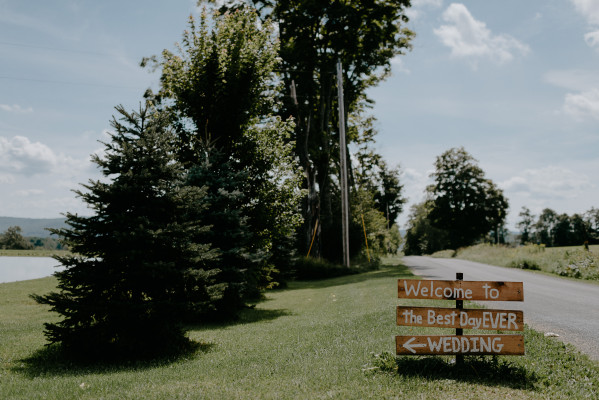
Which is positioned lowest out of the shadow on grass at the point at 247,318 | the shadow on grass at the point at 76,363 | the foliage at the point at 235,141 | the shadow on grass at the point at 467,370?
the shadow on grass at the point at 247,318

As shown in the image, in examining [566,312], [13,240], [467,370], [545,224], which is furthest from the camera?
[545,224]

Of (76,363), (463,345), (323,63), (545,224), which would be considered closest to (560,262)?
(323,63)

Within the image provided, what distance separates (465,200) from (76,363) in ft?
210

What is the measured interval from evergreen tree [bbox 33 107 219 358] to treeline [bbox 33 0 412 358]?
0.02m

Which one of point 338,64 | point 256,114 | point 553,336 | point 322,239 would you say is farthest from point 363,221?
point 553,336

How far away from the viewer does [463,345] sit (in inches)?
234

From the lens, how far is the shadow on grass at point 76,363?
6.90 meters

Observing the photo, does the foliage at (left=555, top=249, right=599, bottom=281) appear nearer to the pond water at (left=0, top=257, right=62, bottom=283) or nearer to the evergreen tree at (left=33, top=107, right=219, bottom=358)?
the evergreen tree at (left=33, top=107, right=219, bottom=358)

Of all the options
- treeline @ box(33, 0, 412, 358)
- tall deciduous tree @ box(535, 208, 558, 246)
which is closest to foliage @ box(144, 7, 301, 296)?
treeline @ box(33, 0, 412, 358)

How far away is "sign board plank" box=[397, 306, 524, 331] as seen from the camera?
6.01m

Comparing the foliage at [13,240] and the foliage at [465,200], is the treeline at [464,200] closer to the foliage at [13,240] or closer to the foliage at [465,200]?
the foliage at [465,200]

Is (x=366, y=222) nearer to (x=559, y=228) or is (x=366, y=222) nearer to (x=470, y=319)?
(x=470, y=319)

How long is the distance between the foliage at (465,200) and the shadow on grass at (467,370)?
6217 cm

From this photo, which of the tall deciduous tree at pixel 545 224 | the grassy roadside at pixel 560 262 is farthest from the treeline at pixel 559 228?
the grassy roadside at pixel 560 262
